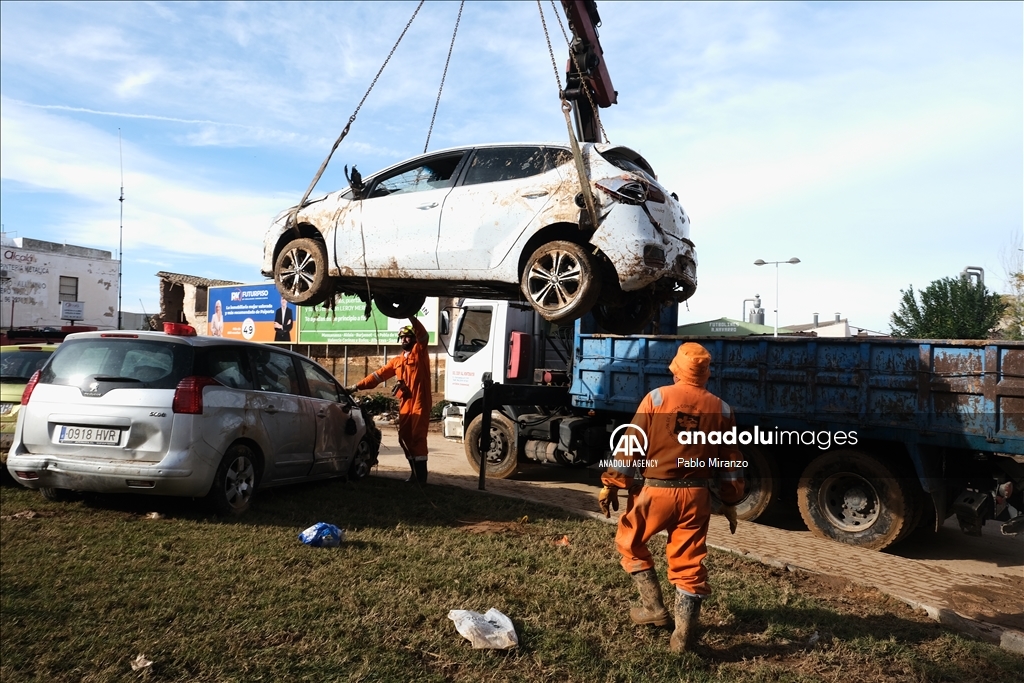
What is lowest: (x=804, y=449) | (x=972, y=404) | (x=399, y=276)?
(x=804, y=449)

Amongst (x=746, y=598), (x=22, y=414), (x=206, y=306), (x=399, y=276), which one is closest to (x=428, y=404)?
(x=399, y=276)

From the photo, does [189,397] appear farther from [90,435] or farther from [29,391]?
[29,391]

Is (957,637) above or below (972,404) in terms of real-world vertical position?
below

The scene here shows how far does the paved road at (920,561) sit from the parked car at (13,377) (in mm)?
3774

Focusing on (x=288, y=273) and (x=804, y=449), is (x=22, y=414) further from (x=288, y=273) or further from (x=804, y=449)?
(x=804, y=449)

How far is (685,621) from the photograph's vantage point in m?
3.62

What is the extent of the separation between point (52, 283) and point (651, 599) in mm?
41975

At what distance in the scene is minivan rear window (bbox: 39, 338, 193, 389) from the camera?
562 centimetres

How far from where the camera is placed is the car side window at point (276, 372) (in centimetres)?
644

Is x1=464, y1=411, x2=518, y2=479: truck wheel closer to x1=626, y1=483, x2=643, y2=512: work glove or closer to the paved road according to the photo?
the paved road

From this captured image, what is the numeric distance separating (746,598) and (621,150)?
354 cm

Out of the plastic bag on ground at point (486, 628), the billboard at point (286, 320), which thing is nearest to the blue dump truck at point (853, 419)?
the plastic bag on ground at point (486, 628)

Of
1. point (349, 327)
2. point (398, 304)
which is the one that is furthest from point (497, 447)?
point (349, 327)

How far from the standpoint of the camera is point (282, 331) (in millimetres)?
23250
